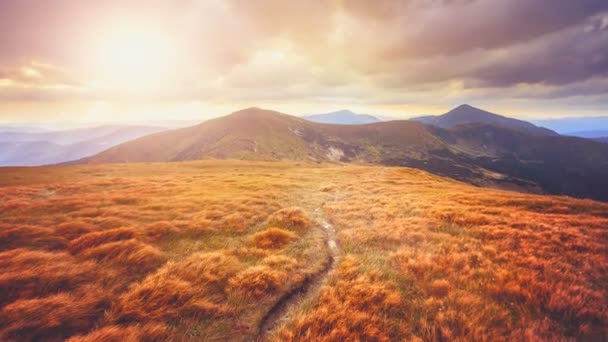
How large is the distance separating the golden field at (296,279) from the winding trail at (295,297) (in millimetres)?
80

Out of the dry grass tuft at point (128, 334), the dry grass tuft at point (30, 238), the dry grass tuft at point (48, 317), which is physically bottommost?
the dry grass tuft at point (128, 334)

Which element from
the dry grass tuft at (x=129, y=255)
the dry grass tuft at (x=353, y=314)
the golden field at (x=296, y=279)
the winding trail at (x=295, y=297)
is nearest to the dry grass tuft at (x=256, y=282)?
the golden field at (x=296, y=279)

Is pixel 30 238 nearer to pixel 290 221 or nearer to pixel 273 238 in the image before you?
pixel 273 238

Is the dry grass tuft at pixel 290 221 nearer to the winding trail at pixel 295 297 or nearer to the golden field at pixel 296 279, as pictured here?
the golden field at pixel 296 279

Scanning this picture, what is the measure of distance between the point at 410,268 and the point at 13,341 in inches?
444

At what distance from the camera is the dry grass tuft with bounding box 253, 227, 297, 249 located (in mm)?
11688

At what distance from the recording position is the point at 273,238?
40.4ft

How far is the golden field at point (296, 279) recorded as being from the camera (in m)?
5.93

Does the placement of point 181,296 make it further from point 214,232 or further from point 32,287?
point 214,232

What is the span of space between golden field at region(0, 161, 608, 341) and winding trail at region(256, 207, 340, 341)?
0.08m

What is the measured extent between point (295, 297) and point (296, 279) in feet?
2.84

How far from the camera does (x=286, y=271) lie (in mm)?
9039

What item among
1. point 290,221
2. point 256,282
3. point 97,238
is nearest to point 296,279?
point 256,282

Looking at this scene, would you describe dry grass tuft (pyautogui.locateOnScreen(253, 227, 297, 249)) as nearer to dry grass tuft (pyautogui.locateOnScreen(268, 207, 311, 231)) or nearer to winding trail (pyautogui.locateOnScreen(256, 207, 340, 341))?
dry grass tuft (pyautogui.locateOnScreen(268, 207, 311, 231))
